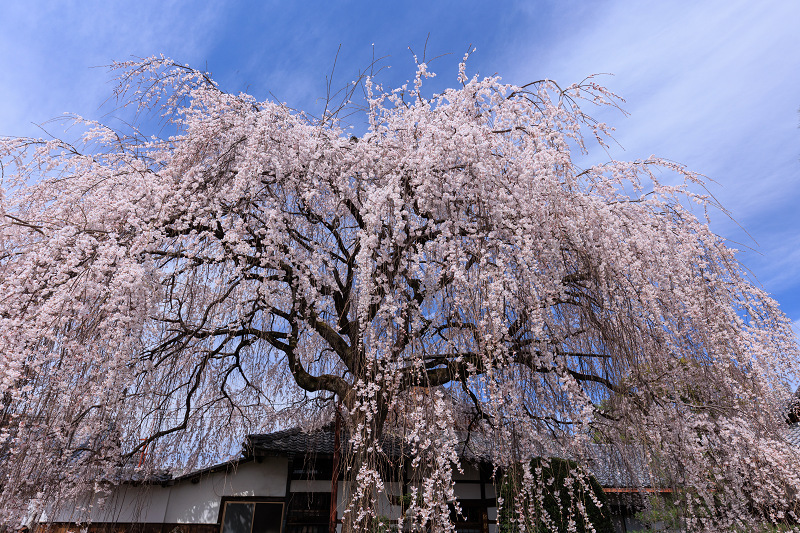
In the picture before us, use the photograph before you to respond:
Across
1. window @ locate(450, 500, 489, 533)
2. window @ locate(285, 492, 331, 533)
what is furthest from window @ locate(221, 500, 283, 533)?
window @ locate(450, 500, 489, 533)

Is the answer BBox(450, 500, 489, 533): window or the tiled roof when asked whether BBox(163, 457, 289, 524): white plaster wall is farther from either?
BBox(450, 500, 489, 533): window

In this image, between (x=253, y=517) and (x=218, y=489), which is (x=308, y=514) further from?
(x=218, y=489)

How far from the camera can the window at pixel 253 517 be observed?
28.2 ft

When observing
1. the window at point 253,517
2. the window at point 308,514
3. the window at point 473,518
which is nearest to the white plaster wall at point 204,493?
the window at point 253,517

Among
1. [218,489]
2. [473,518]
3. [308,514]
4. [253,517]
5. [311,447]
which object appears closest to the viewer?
[311,447]

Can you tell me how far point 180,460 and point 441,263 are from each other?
5.91m

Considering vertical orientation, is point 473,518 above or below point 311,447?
below

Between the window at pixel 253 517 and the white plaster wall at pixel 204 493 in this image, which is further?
the white plaster wall at pixel 204 493

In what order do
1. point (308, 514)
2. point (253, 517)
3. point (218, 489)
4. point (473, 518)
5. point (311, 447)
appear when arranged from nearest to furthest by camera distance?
point (311, 447) → point (308, 514) → point (253, 517) → point (473, 518) → point (218, 489)

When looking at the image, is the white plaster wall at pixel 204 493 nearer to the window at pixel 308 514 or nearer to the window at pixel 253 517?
the window at pixel 253 517

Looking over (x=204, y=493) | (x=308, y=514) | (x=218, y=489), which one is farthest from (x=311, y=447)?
(x=204, y=493)

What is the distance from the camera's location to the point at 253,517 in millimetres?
8664

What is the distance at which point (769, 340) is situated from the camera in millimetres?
5059

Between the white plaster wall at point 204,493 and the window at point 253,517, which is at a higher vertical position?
the white plaster wall at point 204,493
